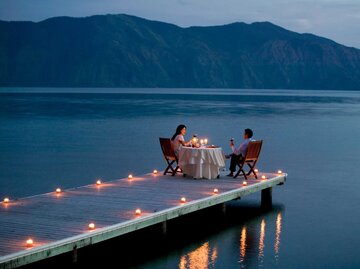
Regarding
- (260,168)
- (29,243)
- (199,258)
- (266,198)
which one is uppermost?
(29,243)

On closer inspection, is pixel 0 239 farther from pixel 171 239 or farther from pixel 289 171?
pixel 289 171

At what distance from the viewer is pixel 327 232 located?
1330 cm

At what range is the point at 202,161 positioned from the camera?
15133mm

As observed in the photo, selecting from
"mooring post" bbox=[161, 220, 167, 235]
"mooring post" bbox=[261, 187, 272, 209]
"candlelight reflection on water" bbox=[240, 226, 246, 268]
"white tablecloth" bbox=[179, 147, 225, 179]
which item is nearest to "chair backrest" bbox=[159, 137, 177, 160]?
"white tablecloth" bbox=[179, 147, 225, 179]

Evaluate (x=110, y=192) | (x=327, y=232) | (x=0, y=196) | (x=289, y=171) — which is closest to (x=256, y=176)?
(x=327, y=232)

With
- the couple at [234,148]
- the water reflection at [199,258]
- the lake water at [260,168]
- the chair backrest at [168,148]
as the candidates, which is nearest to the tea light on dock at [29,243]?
the lake water at [260,168]

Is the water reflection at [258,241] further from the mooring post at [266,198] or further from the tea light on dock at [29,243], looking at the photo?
the tea light on dock at [29,243]

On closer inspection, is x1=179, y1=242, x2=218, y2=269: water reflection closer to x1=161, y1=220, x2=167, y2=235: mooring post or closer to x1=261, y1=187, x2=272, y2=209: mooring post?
x1=161, y1=220, x2=167, y2=235: mooring post

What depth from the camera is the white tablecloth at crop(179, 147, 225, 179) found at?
15133 millimetres

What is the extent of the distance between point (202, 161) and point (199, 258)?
14.3 ft

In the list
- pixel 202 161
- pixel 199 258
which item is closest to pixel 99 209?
pixel 199 258

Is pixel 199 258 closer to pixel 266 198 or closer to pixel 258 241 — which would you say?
pixel 258 241

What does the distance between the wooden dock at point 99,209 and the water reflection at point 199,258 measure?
2.39ft

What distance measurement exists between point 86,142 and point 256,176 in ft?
68.1
